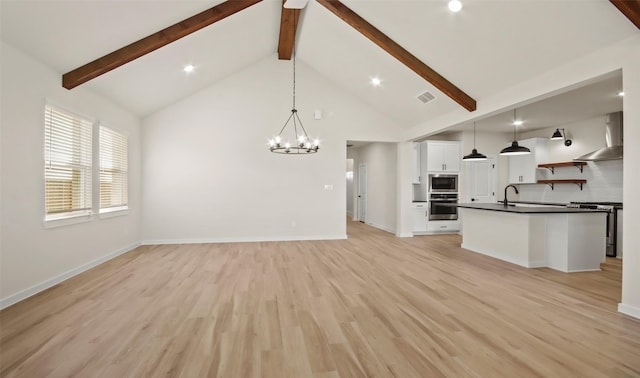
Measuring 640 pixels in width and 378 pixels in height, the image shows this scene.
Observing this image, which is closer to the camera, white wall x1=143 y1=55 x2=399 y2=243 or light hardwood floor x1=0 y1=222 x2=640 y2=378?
light hardwood floor x1=0 y1=222 x2=640 y2=378

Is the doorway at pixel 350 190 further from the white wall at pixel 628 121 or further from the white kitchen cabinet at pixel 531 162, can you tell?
the white wall at pixel 628 121

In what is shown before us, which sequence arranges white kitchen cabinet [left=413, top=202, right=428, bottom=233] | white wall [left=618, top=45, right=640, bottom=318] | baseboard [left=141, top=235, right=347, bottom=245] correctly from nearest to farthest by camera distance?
white wall [left=618, top=45, right=640, bottom=318] → baseboard [left=141, top=235, right=347, bottom=245] → white kitchen cabinet [left=413, top=202, right=428, bottom=233]

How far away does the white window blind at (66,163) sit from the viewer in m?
3.80

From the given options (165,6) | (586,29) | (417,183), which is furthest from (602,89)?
(165,6)

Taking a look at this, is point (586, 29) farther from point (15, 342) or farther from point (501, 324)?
point (15, 342)

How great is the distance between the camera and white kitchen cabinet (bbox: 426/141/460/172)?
8.00 meters

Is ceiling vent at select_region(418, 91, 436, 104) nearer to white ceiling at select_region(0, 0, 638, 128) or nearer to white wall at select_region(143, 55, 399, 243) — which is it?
white ceiling at select_region(0, 0, 638, 128)

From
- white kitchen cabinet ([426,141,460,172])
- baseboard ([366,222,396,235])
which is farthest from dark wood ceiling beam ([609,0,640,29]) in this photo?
baseboard ([366,222,396,235])

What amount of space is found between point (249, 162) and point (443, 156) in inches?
198

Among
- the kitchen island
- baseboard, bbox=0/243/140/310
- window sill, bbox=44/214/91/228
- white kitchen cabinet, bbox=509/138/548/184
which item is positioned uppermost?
white kitchen cabinet, bbox=509/138/548/184

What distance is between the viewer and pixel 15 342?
240cm

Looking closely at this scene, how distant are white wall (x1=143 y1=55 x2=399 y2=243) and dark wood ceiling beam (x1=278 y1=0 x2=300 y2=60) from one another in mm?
392

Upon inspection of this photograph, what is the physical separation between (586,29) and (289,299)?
165 inches

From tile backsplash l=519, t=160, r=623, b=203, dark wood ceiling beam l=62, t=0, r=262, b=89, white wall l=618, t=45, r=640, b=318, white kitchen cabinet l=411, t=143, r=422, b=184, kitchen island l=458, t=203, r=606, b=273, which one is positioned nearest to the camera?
white wall l=618, t=45, r=640, b=318
